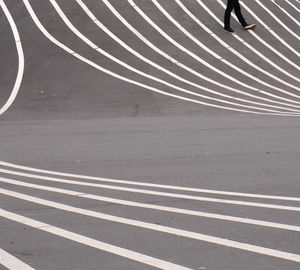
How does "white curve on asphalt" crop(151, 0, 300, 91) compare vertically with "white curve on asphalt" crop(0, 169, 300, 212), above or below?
above

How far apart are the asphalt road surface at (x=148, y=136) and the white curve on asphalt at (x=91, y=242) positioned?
0.7 inches

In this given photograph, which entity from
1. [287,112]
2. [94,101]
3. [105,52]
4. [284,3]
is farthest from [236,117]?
[284,3]

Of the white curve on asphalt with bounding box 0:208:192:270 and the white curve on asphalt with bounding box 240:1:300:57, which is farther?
the white curve on asphalt with bounding box 240:1:300:57

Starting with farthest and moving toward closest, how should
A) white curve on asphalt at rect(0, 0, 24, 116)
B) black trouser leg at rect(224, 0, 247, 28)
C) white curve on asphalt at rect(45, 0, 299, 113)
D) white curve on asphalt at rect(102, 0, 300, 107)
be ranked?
1. black trouser leg at rect(224, 0, 247, 28)
2. white curve on asphalt at rect(102, 0, 300, 107)
3. white curve on asphalt at rect(45, 0, 299, 113)
4. white curve on asphalt at rect(0, 0, 24, 116)

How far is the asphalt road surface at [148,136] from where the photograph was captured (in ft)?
24.0

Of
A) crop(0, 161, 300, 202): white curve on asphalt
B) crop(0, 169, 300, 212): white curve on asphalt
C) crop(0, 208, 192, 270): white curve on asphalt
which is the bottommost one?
crop(0, 208, 192, 270): white curve on asphalt

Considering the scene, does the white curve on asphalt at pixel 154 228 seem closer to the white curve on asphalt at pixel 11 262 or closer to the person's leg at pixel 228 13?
the white curve on asphalt at pixel 11 262

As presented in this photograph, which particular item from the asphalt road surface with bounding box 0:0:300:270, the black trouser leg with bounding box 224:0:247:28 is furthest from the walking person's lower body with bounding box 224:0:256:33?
the asphalt road surface with bounding box 0:0:300:270

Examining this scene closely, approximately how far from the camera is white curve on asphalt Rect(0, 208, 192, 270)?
6.56 m

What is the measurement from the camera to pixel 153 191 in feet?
32.2

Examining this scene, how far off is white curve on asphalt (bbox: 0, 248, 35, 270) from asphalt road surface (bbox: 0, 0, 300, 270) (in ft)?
0.08

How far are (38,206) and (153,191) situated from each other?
1.48m

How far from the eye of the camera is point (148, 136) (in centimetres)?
1503

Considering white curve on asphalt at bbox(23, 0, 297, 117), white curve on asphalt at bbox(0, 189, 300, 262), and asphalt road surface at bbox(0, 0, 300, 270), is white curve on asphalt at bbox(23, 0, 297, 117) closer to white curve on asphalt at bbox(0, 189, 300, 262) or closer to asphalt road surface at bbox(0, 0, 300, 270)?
asphalt road surface at bbox(0, 0, 300, 270)
